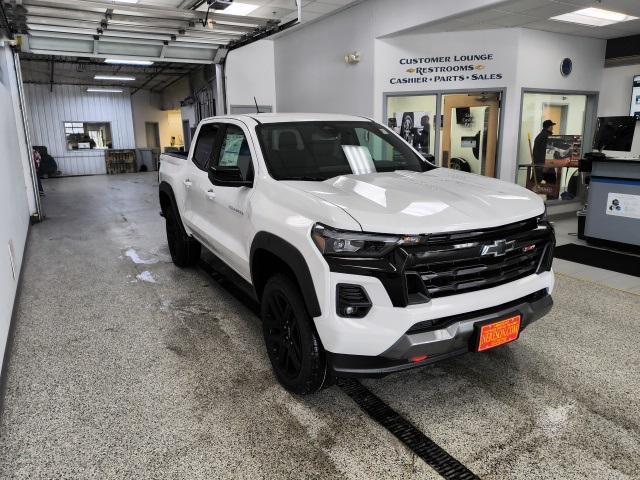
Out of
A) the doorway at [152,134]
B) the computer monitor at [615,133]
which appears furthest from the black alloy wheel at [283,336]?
the doorway at [152,134]

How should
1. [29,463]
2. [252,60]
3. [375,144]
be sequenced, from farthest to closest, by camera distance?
[252,60] → [375,144] → [29,463]

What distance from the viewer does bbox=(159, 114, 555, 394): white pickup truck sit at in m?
2.02

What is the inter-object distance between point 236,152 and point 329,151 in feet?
2.26

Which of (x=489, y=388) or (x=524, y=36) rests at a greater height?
(x=524, y=36)

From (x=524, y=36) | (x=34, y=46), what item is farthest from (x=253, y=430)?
(x=34, y=46)

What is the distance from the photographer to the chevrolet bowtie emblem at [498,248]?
217 centimetres

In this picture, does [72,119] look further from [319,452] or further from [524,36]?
[319,452]

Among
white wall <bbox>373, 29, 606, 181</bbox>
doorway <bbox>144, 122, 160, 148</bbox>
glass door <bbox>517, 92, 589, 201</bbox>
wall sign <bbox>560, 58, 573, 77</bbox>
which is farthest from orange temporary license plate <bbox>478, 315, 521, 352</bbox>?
doorway <bbox>144, 122, 160, 148</bbox>

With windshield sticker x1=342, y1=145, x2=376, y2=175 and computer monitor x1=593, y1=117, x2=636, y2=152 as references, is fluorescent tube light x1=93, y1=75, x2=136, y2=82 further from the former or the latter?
windshield sticker x1=342, y1=145, x2=376, y2=175

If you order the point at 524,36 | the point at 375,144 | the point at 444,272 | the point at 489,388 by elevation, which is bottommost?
the point at 489,388

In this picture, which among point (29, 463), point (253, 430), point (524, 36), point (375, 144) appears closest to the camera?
point (29, 463)

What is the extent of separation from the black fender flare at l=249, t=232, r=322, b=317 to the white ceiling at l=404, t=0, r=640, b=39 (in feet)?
17.8

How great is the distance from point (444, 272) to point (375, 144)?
156 cm

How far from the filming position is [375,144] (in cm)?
340
